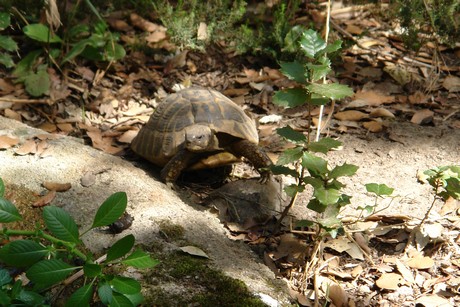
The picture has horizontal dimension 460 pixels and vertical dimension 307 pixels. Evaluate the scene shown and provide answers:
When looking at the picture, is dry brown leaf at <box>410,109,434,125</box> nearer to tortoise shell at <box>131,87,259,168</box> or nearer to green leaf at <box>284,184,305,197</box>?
tortoise shell at <box>131,87,259,168</box>

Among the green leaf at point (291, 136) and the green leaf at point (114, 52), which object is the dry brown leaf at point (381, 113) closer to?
the green leaf at point (291, 136)

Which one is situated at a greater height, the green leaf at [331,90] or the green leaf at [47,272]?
the green leaf at [331,90]

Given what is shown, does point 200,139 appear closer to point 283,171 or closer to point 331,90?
point 283,171

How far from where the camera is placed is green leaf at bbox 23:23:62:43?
4898mm

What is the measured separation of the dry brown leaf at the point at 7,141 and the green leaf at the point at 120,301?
176cm

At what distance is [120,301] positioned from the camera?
211cm

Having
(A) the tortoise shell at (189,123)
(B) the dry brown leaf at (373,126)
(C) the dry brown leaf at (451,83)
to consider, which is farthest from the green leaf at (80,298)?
(C) the dry brown leaf at (451,83)

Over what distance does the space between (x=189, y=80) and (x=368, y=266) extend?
9.12ft

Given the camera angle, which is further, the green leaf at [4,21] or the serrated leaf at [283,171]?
the green leaf at [4,21]

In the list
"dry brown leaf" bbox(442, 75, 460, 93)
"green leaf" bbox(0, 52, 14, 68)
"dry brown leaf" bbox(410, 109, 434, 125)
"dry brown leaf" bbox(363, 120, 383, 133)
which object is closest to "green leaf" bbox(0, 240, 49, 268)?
"dry brown leaf" bbox(363, 120, 383, 133)

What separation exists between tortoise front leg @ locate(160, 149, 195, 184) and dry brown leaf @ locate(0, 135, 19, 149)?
999 mm

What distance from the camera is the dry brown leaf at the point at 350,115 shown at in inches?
171

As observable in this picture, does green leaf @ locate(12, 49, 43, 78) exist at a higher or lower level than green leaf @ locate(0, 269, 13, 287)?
lower

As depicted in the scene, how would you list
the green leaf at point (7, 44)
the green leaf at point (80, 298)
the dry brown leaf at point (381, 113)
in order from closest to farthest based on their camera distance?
the green leaf at point (80, 298), the dry brown leaf at point (381, 113), the green leaf at point (7, 44)
